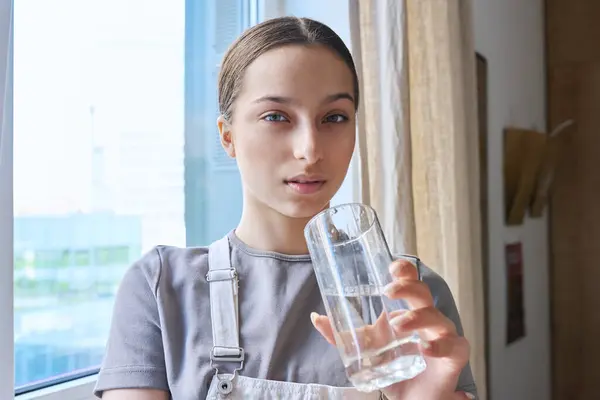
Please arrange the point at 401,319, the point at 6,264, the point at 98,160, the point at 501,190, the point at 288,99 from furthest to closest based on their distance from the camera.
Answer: the point at 501,190 → the point at 98,160 → the point at 6,264 → the point at 288,99 → the point at 401,319

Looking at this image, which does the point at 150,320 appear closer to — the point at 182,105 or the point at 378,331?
the point at 378,331

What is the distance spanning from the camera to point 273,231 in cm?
75

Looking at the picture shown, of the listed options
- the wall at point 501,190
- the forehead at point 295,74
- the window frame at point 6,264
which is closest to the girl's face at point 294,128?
the forehead at point 295,74

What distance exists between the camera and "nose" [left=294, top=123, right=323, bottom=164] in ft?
2.22

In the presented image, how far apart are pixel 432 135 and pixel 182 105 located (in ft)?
1.56

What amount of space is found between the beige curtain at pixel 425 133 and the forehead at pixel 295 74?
422mm

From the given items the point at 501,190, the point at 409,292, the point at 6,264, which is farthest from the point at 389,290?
the point at 501,190

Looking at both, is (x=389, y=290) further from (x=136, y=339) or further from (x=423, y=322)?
(x=136, y=339)

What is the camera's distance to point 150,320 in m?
0.71

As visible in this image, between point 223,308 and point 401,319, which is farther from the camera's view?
point 223,308

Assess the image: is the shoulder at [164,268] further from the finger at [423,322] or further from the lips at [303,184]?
the finger at [423,322]

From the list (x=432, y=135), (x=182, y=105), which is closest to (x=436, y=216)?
(x=432, y=135)

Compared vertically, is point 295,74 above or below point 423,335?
above

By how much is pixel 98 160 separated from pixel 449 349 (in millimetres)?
682
